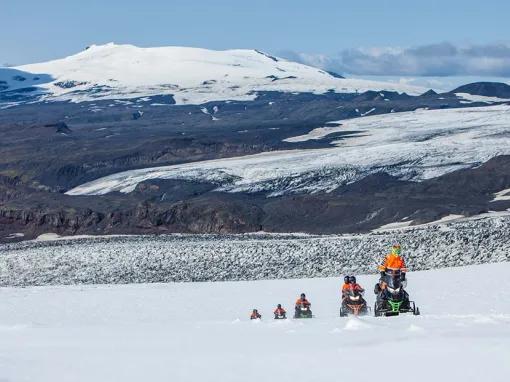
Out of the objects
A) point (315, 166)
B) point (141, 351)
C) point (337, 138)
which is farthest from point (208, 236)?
point (337, 138)

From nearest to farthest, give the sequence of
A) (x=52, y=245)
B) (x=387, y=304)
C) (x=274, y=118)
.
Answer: (x=387, y=304), (x=52, y=245), (x=274, y=118)

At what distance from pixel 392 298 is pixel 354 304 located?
3.21 ft

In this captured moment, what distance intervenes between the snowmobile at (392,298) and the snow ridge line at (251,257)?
16.4 metres

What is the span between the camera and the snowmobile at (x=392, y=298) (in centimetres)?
1714

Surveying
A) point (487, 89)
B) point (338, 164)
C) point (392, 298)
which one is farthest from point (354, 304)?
point (487, 89)

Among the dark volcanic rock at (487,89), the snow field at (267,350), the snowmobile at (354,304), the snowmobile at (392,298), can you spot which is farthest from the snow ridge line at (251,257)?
the dark volcanic rock at (487,89)

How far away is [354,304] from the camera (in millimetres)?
18016

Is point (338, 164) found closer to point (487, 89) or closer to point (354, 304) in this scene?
point (354, 304)

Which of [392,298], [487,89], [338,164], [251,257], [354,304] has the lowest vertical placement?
[251,257]

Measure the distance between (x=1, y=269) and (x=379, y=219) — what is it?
66.1 ft

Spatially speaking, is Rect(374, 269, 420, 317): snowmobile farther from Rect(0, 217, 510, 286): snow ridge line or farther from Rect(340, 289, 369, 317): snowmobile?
Rect(0, 217, 510, 286): snow ridge line

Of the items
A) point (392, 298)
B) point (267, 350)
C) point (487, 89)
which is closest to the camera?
point (267, 350)

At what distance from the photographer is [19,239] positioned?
5453 centimetres

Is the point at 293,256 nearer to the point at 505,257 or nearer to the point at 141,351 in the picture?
the point at 505,257
